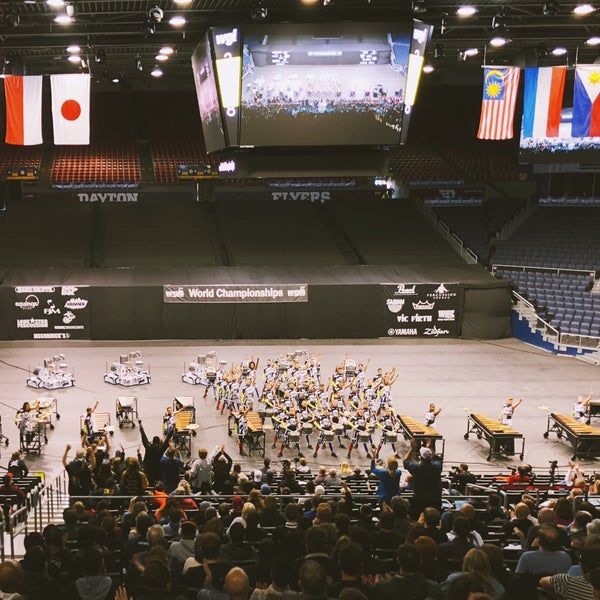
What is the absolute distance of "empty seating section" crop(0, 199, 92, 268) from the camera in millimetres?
35656

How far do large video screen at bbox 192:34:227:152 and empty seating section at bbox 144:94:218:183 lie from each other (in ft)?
65.6

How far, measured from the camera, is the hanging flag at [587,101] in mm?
23031

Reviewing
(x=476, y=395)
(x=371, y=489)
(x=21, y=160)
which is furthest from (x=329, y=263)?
(x=371, y=489)

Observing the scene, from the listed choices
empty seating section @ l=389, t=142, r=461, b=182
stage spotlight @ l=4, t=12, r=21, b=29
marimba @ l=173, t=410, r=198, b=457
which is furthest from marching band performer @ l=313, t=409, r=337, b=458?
empty seating section @ l=389, t=142, r=461, b=182

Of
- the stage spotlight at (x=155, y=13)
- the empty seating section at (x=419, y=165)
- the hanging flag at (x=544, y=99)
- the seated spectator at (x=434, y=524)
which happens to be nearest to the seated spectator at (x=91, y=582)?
the seated spectator at (x=434, y=524)

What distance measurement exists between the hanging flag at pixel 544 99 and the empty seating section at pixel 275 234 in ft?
50.7

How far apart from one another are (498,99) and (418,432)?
40.0 feet

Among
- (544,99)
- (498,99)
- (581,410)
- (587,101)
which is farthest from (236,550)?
(587,101)

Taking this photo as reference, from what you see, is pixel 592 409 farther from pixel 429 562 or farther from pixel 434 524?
pixel 429 562

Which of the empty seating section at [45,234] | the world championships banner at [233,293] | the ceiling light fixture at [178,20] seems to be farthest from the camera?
the empty seating section at [45,234]

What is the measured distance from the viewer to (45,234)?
126ft

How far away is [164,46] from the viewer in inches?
1107

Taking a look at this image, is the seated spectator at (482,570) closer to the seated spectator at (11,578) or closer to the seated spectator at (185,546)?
the seated spectator at (185,546)

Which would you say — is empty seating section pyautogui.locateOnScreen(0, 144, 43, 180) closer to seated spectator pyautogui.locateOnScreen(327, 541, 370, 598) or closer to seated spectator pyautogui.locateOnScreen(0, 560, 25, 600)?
seated spectator pyautogui.locateOnScreen(0, 560, 25, 600)
